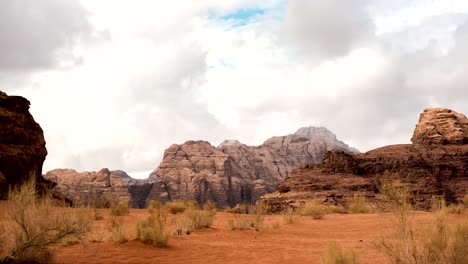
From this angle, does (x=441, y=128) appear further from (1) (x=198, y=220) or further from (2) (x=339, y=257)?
(2) (x=339, y=257)

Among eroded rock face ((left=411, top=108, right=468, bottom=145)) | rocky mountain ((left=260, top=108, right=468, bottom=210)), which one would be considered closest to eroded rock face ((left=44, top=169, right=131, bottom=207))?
rocky mountain ((left=260, top=108, right=468, bottom=210))

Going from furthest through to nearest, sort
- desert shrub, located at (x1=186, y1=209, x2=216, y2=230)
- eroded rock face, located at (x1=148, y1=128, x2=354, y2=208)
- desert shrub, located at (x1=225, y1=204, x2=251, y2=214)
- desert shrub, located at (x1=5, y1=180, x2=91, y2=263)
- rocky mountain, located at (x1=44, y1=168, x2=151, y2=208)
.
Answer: eroded rock face, located at (x1=148, y1=128, x2=354, y2=208) → rocky mountain, located at (x1=44, y1=168, x2=151, y2=208) → desert shrub, located at (x1=225, y1=204, x2=251, y2=214) → desert shrub, located at (x1=186, y1=209, x2=216, y2=230) → desert shrub, located at (x1=5, y1=180, x2=91, y2=263)

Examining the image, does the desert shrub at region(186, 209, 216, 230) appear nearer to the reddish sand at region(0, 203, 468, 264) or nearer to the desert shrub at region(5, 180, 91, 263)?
the reddish sand at region(0, 203, 468, 264)

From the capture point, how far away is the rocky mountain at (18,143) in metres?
22.7

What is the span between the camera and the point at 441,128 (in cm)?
5938

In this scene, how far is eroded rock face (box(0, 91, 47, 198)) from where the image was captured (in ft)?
74.3

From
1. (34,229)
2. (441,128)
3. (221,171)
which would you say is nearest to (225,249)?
(34,229)

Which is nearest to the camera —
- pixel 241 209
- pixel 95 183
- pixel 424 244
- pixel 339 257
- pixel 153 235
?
pixel 339 257

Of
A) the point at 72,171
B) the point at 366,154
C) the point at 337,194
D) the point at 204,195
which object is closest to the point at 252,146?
the point at 204,195

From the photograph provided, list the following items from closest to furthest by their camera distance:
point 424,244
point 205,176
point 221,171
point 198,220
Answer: point 424,244 → point 198,220 → point 205,176 → point 221,171

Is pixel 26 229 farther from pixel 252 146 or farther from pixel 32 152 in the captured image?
pixel 252 146

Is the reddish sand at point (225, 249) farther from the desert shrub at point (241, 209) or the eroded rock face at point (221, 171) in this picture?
the eroded rock face at point (221, 171)

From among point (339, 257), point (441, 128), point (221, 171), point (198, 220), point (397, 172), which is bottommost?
point (339, 257)

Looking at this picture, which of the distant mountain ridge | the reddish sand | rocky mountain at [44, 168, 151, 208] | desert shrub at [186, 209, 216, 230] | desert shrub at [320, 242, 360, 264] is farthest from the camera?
the distant mountain ridge
